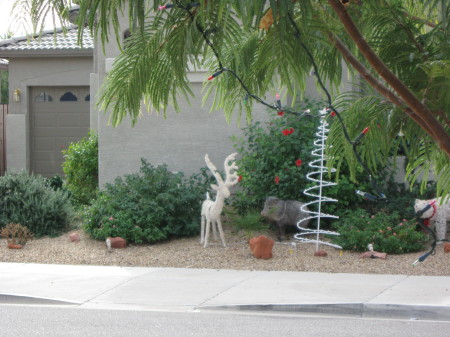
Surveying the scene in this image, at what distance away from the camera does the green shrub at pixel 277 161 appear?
12.0 meters

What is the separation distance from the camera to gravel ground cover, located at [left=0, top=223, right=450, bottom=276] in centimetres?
1009

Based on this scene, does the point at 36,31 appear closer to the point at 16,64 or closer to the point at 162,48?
the point at 162,48

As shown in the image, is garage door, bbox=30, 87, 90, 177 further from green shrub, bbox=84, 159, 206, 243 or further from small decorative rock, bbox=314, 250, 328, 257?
small decorative rock, bbox=314, 250, 328, 257

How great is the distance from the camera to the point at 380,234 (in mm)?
10797

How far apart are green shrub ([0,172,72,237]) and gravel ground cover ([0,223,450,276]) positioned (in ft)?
1.87

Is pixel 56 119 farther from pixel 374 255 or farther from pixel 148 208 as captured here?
pixel 374 255

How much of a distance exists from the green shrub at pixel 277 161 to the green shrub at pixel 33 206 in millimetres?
3291

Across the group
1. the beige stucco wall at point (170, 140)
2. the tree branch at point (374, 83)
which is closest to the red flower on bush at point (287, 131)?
the beige stucco wall at point (170, 140)

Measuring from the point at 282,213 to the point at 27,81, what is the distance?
10.9 m

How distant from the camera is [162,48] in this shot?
2988mm

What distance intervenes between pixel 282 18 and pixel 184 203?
32.0 ft

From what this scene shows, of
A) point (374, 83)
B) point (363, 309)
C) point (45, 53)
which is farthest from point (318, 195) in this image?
point (45, 53)

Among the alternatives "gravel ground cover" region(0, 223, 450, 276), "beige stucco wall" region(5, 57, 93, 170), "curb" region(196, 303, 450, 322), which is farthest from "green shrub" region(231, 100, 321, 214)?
"beige stucco wall" region(5, 57, 93, 170)

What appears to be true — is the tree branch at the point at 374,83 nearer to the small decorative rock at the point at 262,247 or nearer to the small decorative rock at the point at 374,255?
the small decorative rock at the point at 262,247
